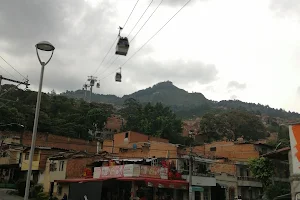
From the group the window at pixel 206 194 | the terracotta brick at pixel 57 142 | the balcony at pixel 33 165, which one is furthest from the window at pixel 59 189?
the terracotta brick at pixel 57 142

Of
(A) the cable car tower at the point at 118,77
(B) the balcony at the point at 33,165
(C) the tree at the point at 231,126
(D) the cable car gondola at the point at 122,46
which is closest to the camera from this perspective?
(D) the cable car gondola at the point at 122,46

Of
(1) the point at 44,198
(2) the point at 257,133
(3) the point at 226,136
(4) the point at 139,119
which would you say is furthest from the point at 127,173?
(2) the point at 257,133

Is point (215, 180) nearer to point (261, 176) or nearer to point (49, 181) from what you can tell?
point (261, 176)

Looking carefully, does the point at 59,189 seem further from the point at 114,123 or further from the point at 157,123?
the point at 114,123

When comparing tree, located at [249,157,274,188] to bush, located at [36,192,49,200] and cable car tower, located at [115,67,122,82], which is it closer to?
cable car tower, located at [115,67,122,82]

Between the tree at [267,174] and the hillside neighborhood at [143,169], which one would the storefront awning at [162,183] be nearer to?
the hillside neighborhood at [143,169]

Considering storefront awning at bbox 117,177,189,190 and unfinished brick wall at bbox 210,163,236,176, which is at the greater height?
unfinished brick wall at bbox 210,163,236,176

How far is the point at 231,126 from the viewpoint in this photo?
79812 millimetres

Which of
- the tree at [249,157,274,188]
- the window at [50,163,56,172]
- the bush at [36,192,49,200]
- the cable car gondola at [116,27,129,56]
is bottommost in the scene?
the bush at [36,192,49,200]

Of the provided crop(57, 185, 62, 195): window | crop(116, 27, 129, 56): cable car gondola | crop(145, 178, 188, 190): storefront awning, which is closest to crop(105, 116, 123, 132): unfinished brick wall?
crop(57, 185, 62, 195): window

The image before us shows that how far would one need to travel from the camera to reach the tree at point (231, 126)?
78.1 metres

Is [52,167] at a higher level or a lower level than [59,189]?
higher

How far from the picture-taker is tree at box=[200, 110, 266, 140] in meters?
78.1

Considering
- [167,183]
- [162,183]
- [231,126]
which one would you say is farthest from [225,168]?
[231,126]
